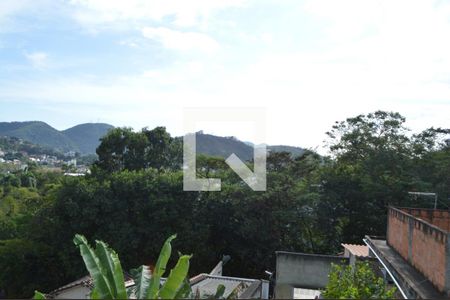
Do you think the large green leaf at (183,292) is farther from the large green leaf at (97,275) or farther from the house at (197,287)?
the house at (197,287)

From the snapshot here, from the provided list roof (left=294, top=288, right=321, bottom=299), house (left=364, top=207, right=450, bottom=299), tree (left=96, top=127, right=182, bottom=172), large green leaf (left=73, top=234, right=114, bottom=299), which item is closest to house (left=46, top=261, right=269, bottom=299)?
roof (left=294, top=288, right=321, bottom=299)

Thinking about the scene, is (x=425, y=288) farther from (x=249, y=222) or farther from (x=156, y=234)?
(x=156, y=234)

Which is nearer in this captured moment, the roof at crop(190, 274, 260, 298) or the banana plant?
the banana plant

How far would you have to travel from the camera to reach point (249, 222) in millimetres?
15773

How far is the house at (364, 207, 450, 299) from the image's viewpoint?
23.6ft

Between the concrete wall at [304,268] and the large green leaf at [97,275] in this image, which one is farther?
the concrete wall at [304,268]

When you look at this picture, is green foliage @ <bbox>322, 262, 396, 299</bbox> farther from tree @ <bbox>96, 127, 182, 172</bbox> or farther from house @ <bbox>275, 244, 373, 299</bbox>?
tree @ <bbox>96, 127, 182, 172</bbox>

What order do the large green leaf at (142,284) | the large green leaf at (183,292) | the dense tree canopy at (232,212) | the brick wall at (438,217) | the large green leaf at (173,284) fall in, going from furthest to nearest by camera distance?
the dense tree canopy at (232,212)
the brick wall at (438,217)
the large green leaf at (142,284)
the large green leaf at (183,292)
the large green leaf at (173,284)

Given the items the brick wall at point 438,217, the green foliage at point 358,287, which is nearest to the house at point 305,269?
the brick wall at point 438,217

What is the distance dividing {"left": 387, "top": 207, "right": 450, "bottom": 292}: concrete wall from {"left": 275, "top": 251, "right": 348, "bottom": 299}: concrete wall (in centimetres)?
177

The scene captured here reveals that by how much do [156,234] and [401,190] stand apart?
29.3ft

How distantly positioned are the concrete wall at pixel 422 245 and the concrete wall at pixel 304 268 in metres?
1.77

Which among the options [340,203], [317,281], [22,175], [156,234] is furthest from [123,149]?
[22,175]

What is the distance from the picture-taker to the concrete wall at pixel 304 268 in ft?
38.5
